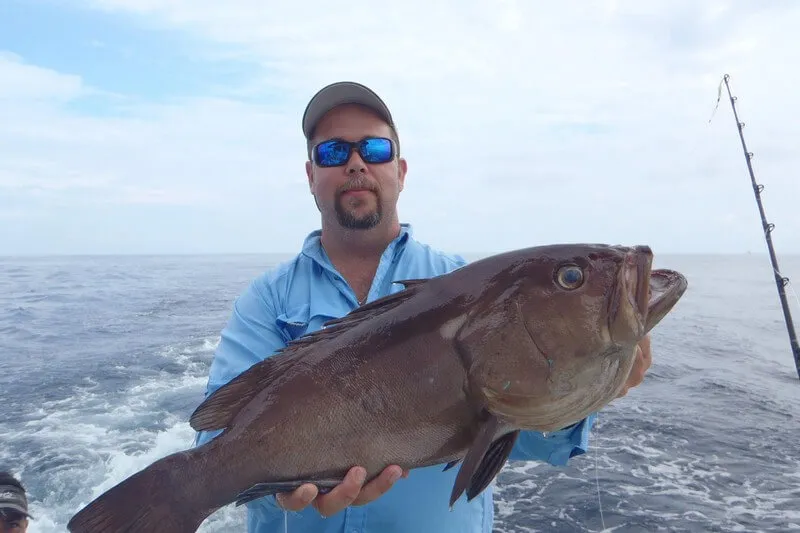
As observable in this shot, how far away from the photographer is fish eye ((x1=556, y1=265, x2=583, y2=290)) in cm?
199

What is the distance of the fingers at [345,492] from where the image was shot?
6.76 ft

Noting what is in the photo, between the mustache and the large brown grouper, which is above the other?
the mustache

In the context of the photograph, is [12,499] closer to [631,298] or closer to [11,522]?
[11,522]

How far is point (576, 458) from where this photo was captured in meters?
8.65

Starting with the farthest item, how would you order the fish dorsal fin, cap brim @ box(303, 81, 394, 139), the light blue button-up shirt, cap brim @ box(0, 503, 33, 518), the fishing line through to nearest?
the fishing line, cap brim @ box(0, 503, 33, 518), cap brim @ box(303, 81, 394, 139), the light blue button-up shirt, the fish dorsal fin

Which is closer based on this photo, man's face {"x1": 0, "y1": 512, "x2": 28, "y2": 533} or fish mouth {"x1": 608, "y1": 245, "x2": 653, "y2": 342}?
fish mouth {"x1": 608, "y1": 245, "x2": 653, "y2": 342}

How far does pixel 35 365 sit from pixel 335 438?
13301 millimetres

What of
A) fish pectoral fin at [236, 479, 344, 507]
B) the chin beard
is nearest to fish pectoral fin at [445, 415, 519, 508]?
fish pectoral fin at [236, 479, 344, 507]

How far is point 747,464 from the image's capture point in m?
8.45

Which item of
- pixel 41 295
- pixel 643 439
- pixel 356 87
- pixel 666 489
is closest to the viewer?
pixel 356 87

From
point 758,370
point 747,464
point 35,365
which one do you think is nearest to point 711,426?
point 747,464

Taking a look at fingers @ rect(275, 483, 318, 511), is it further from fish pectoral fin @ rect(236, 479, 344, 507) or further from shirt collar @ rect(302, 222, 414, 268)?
shirt collar @ rect(302, 222, 414, 268)

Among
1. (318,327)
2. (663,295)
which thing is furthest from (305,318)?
(663,295)

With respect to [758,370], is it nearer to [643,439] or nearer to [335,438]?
[643,439]
